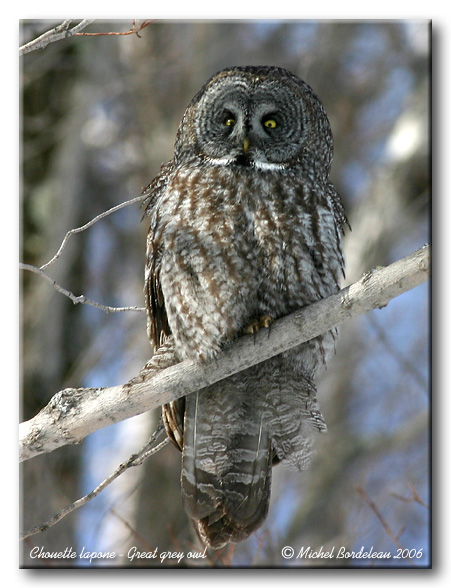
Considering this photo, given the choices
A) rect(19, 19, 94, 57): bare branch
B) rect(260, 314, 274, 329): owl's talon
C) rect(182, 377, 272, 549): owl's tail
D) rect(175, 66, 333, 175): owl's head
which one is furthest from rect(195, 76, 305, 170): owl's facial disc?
rect(182, 377, 272, 549): owl's tail

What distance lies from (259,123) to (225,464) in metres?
1.63

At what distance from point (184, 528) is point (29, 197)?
10.7 ft

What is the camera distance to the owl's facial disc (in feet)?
11.5

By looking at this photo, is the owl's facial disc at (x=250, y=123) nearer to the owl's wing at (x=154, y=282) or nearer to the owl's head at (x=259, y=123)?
the owl's head at (x=259, y=123)

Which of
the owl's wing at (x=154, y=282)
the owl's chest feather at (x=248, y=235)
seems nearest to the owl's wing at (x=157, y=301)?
the owl's wing at (x=154, y=282)

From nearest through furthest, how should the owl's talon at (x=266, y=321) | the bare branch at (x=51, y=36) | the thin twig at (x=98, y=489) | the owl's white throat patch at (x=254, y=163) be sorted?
the bare branch at (x=51, y=36), the thin twig at (x=98, y=489), the owl's talon at (x=266, y=321), the owl's white throat patch at (x=254, y=163)

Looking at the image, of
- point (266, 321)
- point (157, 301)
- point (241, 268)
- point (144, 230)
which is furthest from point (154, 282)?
point (144, 230)

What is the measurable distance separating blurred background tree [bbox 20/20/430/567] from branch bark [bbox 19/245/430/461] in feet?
6.15

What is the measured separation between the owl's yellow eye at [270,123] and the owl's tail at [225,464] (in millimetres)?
1226

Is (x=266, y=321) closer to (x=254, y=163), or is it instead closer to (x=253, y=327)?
(x=253, y=327)

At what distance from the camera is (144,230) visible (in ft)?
26.5

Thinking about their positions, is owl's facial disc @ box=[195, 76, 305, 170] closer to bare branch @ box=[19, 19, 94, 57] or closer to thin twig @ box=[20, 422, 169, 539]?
bare branch @ box=[19, 19, 94, 57]

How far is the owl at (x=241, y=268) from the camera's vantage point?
3.22 meters

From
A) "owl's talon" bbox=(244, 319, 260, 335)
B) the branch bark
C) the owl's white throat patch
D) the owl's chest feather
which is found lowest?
the branch bark
